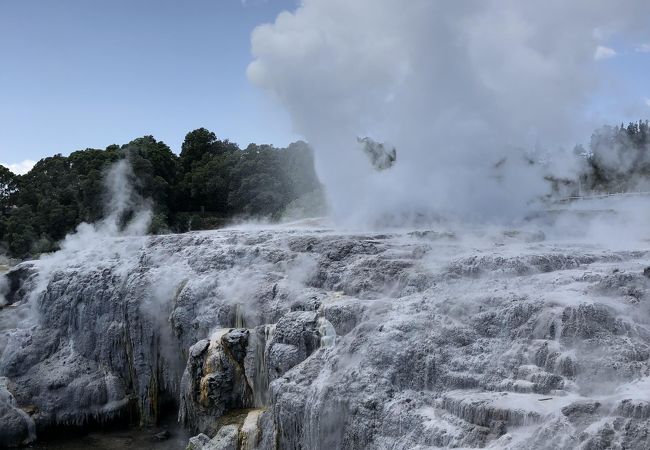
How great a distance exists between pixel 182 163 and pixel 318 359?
28.1 m

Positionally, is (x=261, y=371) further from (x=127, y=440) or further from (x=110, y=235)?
(x=110, y=235)

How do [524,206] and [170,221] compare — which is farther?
[170,221]

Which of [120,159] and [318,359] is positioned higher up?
[120,159]

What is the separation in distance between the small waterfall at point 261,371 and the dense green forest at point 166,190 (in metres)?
14.8

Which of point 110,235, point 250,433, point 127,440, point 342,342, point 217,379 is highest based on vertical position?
point 110,235

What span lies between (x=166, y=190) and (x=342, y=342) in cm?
2290

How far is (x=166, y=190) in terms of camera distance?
99.7 feet

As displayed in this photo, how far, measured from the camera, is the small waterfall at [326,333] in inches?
381

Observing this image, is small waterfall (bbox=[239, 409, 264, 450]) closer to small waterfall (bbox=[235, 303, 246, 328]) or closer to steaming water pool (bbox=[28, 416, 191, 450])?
small waterfall (bbox=[235, 303, 246, 328])

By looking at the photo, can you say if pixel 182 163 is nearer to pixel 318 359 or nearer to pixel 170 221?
pixel 170 221

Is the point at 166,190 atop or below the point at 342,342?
atop

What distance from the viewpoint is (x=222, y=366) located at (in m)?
11.2

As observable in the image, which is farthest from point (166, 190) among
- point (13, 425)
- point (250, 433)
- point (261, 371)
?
point (250, 433)

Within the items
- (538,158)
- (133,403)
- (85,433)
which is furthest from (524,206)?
(85,433)
